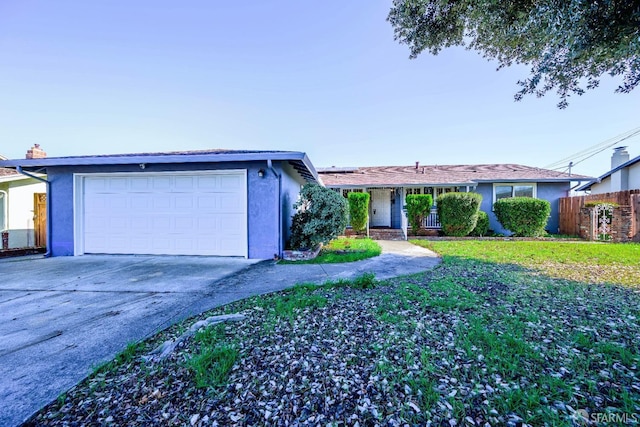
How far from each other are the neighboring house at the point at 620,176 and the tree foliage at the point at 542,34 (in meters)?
11.8

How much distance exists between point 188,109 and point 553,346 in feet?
46.7

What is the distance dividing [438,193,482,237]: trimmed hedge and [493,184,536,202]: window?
3063mm

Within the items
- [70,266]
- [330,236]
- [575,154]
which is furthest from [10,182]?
[575,154]

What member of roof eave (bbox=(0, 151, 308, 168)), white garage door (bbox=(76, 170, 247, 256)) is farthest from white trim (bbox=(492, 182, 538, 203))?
white garage door (bbox=(76, 170, 247, 256))

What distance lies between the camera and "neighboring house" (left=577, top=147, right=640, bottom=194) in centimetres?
1320

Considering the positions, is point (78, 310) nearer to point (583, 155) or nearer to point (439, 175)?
point (439, 175)

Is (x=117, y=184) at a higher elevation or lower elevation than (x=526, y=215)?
higher

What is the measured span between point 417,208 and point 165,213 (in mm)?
9717

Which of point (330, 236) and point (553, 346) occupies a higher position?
point (330, 236)

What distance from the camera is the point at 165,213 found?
7246 mm

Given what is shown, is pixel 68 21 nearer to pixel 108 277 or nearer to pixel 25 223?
pixel 25 223

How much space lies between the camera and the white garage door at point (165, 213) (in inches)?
278

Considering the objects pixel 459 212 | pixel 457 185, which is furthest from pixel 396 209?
pixel 459 212

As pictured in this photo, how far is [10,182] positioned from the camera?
956 centimetres
